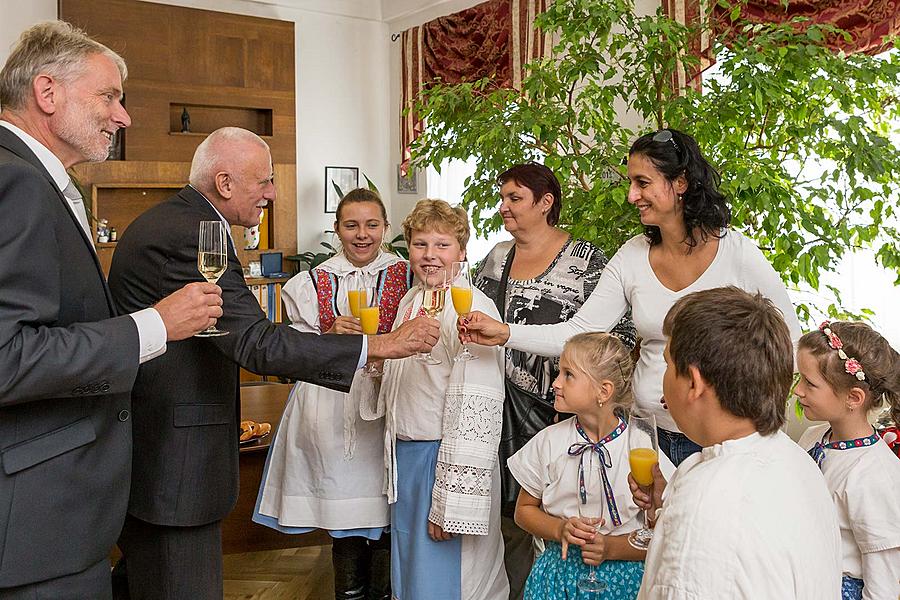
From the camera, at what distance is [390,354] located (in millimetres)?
2523

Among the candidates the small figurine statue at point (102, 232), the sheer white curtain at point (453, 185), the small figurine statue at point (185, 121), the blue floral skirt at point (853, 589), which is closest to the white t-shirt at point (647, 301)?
the blue floral skirt at point (853, 589)

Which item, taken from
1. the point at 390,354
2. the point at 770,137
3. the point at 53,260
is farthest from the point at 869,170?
the point at 53,260

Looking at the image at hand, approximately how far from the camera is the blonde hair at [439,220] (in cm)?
294

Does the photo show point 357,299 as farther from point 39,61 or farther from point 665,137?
point 39,61

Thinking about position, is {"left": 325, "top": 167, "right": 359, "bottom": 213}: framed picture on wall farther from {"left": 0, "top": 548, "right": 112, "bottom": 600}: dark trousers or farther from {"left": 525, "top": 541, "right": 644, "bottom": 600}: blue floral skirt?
{"left": 0, "top": 548, "right": 112, "bottom": 600}: dark trousers

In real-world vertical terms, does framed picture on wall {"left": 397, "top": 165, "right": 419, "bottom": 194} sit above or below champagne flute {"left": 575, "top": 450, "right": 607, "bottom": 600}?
above

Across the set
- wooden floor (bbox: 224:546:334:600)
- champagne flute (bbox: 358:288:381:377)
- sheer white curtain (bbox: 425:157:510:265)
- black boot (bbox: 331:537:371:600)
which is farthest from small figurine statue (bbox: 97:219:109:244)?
champagne flute (bbox: 358:288:381:377)

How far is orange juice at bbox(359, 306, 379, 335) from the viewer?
2.81 m

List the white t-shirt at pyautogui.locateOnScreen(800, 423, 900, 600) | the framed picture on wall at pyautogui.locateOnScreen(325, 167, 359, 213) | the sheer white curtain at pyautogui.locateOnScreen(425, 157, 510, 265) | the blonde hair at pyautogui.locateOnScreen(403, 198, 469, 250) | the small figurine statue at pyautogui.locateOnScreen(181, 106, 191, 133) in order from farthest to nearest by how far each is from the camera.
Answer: the framed picture on wall at pyautogui.locateOnScreen(325, 167, 359, 213), the sheer white curtain at pyautogui.locateOnScreen(425, 157, 510, 265), the small figurine statue at pyautogui.locateOnScreen(181, 106, 191, 133), the blonde hair at pyautogui.locateOnScreen(403, 198, 469, 250), the white t-shirt at pyautogui.locateOnScreen(800, 423, 900, 600)

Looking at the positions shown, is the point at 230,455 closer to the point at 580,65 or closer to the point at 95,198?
the point at 580,65

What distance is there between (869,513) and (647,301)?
2.74 feet

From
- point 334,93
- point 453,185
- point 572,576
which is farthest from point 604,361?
point 334,93

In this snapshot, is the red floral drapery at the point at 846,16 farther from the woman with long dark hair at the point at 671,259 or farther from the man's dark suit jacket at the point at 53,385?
the man's dark suit jacket at the point at 53,385

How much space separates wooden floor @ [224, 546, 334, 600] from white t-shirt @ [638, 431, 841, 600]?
2725mm
